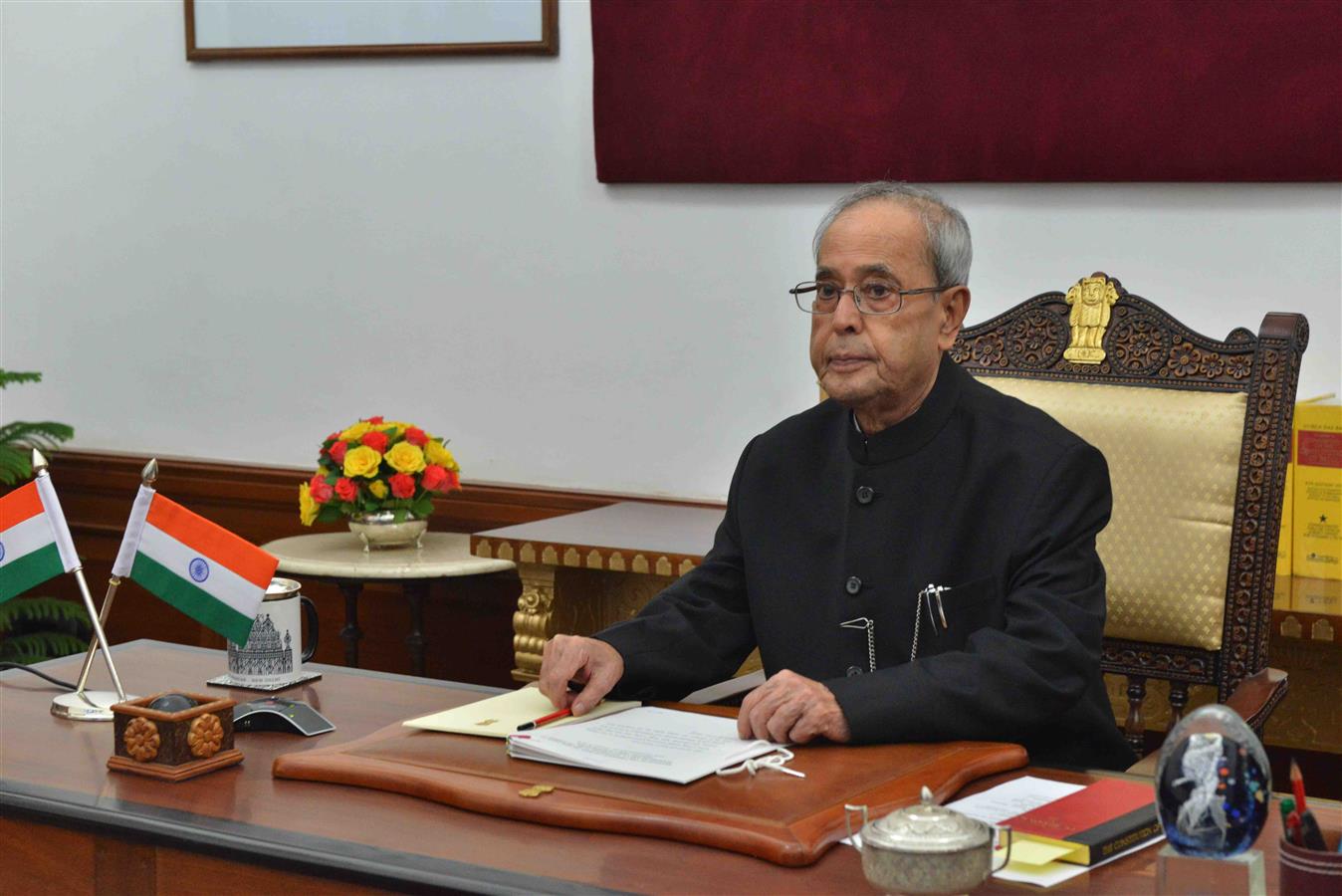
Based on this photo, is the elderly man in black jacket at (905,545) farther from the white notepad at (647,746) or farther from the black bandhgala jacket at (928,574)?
the white notepad at (647,746)

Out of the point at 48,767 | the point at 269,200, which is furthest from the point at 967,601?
the point at 269,200

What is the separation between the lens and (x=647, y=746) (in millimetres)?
2033

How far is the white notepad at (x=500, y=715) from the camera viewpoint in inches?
83.7

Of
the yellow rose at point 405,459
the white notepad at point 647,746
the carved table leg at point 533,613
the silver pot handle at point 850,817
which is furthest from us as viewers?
the yellow rose at point 405,459

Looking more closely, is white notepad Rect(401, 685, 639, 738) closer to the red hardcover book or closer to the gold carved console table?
the red hardcover book

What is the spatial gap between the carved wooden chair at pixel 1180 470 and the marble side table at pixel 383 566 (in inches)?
66.0

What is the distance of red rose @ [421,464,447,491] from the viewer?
426cm

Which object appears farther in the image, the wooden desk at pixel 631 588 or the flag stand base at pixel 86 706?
the wooden desk at pixel 631 588

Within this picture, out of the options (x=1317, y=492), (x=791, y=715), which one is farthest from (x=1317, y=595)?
(x=791, y=715)

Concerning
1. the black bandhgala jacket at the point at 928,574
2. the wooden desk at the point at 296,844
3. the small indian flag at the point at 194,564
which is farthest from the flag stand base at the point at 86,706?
the black bandhgala jacket at the point at 928,574

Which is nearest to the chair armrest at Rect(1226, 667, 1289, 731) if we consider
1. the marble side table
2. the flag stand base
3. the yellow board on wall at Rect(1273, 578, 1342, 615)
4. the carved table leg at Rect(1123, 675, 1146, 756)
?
the carved table leg at Rect(1123, 675, 1146, 756)

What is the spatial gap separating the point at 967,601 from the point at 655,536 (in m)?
1.63

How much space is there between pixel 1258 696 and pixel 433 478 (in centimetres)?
224

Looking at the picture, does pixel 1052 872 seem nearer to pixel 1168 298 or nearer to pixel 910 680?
pixel 910 680
